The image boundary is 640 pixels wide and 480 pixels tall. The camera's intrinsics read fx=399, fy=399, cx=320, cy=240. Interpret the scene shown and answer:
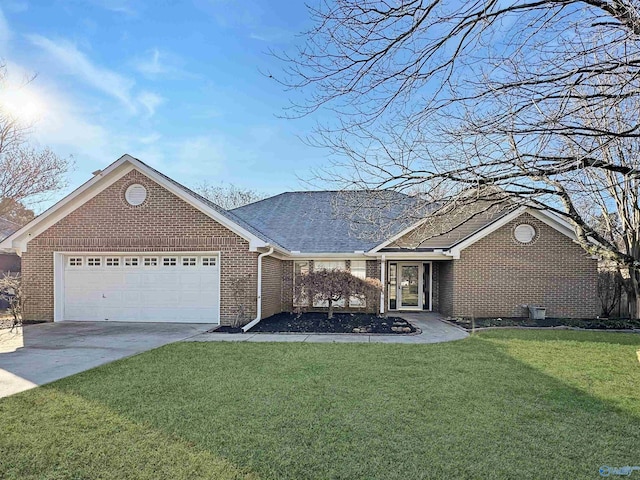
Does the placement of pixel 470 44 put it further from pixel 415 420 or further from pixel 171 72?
pixel 171 72

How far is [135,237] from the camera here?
13.0 metres

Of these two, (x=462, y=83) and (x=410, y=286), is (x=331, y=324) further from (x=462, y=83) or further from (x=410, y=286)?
(x=462, y=83)

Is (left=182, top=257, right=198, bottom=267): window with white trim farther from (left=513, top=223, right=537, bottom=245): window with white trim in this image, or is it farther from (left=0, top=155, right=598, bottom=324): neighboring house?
(left=513, top=223, right=537, bottom=245): window with white trim

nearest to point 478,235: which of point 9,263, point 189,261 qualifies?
point 189,261

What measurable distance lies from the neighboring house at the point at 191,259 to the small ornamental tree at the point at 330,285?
1363mm

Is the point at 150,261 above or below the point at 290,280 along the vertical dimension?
above

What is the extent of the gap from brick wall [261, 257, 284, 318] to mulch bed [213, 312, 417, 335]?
0.39 metres

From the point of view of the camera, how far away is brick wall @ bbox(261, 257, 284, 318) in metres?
13.7

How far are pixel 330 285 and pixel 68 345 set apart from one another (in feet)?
24.7

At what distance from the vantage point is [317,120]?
19.8 ft

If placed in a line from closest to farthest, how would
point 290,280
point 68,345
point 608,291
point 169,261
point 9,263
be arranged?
point 68,345
point 169,261
point 608,291
point 290,280
point 9,263

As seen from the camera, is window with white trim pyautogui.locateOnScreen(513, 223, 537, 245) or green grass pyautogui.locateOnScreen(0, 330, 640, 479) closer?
green grass pyautogui.locateOnScreen(0, 330, 640, 479)

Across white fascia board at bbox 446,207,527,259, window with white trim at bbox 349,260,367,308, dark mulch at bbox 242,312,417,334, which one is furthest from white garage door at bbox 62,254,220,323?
white fascia board at bbox 446,207,527,259

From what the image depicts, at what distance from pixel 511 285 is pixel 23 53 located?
736 inches
